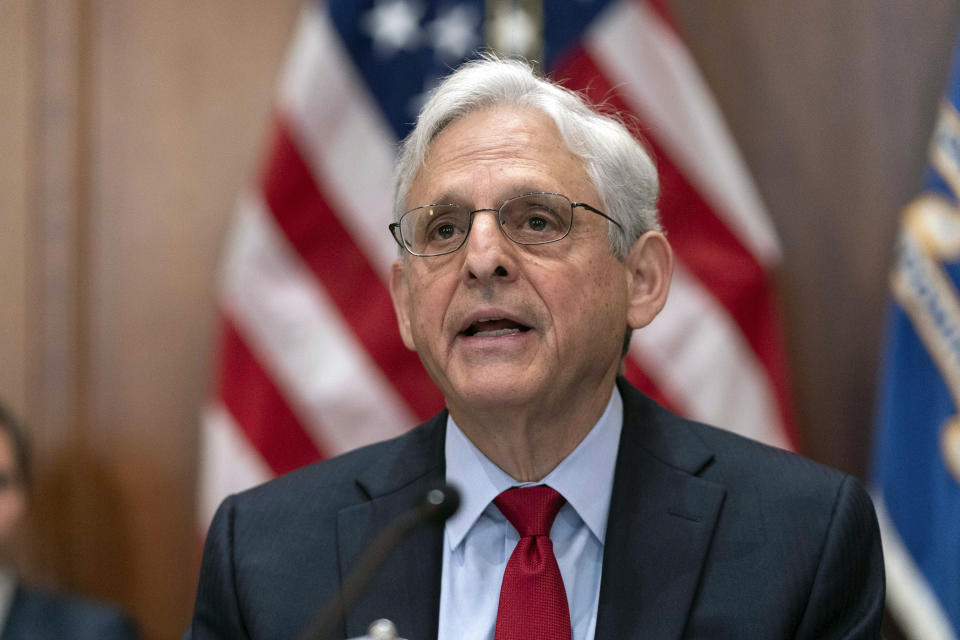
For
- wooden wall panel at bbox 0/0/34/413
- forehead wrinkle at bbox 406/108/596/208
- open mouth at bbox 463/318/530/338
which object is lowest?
open mouth at bbox 463/318/530/338

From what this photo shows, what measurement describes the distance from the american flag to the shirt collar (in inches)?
36.8

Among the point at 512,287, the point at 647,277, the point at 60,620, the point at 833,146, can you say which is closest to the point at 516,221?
the point at 512,287

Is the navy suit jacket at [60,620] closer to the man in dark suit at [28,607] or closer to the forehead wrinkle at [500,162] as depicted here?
the man in dark suit at [28,607]

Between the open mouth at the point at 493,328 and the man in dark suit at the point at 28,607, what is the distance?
164 cm

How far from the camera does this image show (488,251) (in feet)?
5.34

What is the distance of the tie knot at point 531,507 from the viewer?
166 centimetres

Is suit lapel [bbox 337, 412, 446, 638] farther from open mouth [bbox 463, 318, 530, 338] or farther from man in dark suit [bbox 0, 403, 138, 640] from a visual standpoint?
man in dark suit [bbox 0, 403, 138, 640]

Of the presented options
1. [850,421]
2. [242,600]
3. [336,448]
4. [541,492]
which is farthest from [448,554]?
[850,421]

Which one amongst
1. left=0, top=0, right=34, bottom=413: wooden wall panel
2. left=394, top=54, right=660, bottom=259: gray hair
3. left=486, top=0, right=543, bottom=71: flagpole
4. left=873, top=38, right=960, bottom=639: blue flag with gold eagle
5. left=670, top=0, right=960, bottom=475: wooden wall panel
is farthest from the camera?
left=0, top=0, right=34, bottom=413: wooden wall panel

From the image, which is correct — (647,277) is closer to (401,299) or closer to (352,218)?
(401,299)

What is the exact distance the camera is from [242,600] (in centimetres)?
169

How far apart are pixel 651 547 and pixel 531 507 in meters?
0.20

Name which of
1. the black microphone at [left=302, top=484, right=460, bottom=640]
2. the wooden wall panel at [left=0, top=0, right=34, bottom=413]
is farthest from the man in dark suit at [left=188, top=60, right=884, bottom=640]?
the wooden wall panel at [left=0, top=0, right=34, bottom=413]

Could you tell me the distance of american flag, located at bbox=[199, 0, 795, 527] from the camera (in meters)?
2.71
